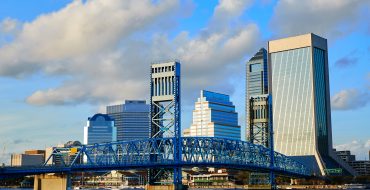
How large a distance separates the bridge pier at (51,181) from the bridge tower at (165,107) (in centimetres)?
3042

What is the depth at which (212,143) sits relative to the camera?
590 feet

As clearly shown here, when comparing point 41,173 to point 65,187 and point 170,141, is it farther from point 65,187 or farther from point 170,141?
point 170,141

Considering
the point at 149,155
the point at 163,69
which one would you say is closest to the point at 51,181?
the point at 149,155

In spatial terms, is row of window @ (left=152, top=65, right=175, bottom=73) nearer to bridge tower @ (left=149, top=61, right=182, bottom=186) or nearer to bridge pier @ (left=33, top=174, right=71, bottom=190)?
bridge tower @ (left=149, top=61, right=182, bottom=186)

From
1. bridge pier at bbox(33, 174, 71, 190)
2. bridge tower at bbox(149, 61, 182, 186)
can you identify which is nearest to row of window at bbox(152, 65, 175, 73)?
bridge tower at bbox(149, 61, 182, 186)

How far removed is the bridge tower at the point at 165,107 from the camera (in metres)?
157

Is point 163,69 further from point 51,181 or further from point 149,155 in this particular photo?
point 51,181

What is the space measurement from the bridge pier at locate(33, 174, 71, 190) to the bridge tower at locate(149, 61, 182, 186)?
30422mm

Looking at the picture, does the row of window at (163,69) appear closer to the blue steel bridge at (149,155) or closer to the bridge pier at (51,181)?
the blue steel bridge at (149,155)

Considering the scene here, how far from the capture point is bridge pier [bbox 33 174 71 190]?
134 m

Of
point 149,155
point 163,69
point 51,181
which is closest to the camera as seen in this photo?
point 51,181

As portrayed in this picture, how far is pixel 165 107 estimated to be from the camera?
161m

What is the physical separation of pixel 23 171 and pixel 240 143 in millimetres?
86981

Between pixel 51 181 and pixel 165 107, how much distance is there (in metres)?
39.9
